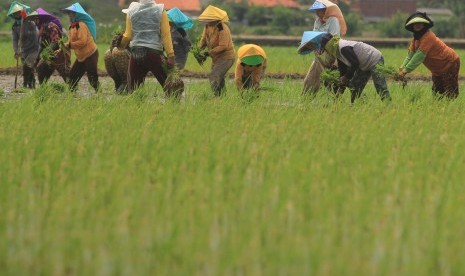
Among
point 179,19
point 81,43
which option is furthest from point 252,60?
A: point 81,43

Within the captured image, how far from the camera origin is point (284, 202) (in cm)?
413

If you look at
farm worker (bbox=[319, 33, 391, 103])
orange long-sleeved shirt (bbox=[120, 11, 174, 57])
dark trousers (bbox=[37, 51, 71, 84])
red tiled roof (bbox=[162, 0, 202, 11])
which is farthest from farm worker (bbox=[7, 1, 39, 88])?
red tiled roof (bbox=[162, 0, 202, 11])

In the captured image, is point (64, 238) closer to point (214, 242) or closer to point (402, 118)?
point (214, 242)

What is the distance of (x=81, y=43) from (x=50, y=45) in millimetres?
397

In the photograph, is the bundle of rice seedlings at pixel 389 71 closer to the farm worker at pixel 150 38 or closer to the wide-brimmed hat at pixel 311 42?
the wide-brimmed hat at pixel 311 42

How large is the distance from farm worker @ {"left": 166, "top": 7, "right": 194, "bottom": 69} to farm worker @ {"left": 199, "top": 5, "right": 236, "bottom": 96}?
57 centimetres

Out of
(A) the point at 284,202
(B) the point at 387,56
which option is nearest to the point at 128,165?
(A) the point at 284,202

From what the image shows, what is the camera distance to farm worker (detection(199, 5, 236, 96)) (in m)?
9.29

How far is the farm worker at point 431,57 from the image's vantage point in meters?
8.39

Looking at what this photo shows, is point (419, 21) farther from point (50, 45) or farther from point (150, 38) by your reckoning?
point (50, 45)

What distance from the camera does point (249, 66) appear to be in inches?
355

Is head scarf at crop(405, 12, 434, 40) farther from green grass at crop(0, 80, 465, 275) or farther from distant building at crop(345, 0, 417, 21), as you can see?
distant building at crop(345, 0, 417, 21)

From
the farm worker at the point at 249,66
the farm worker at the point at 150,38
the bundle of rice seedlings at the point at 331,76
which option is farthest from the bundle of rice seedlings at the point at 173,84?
the bundle of rice seedlings at the point at 331,76

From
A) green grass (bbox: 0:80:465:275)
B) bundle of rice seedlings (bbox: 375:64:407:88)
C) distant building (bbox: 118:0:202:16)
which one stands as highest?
green grass (bbox: 0:80:465:275)
